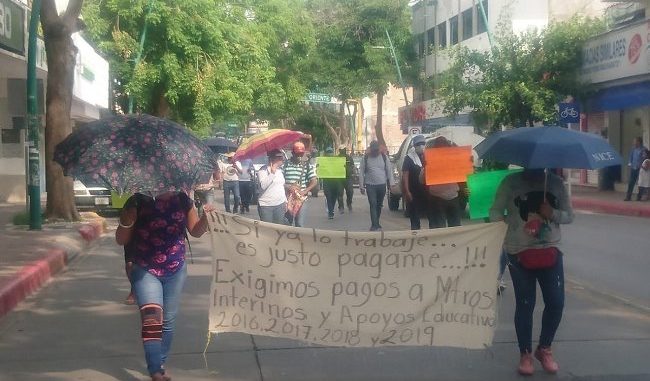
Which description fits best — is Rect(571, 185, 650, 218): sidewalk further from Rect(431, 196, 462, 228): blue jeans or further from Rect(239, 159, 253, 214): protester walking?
Rect(431, 196, 462, 228): blue jeans

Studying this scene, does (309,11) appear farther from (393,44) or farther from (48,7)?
(48,7)

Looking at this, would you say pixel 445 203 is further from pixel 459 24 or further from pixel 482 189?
pixel 459 24

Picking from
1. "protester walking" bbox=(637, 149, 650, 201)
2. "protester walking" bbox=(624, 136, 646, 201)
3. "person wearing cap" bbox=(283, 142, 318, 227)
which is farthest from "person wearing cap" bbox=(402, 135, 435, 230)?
"protester walking" bbox=(624, 136, 646, 201)

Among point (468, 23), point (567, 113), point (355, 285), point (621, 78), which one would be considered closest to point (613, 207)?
point (567, 113)

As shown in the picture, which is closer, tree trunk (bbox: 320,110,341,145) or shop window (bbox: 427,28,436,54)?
shop window (bbox: 427,28,436,54)

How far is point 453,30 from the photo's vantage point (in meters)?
46.4

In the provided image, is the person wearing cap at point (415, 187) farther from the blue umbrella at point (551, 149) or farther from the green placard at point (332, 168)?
the green placard at point (332, 168)

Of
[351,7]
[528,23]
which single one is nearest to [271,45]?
[351,7]

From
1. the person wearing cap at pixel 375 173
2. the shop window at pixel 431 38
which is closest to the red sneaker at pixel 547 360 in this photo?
the person wearing cap at pixel 375 173

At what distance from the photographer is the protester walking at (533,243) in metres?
6.67

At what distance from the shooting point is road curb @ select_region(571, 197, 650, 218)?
23134 millimetres

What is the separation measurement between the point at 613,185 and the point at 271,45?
1932 centimetres

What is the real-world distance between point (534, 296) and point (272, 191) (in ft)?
17.1

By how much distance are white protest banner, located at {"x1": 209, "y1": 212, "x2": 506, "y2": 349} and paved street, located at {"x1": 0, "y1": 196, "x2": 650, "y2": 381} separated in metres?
0.34
